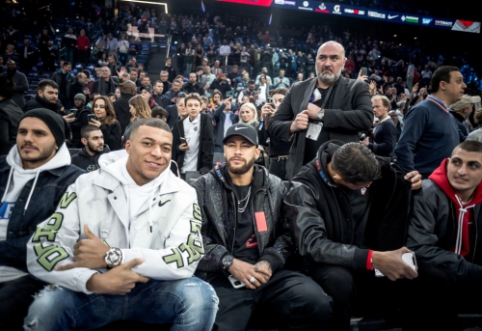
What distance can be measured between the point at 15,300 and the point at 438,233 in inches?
108

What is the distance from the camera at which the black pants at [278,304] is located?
212 centimetres

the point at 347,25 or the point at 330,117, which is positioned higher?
the point at 347,25

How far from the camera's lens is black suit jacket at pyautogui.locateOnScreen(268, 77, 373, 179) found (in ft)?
8.95

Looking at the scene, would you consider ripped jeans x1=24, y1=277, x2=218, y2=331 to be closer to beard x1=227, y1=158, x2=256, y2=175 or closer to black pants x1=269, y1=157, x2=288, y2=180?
→ beard x1=227, y1=158, x2=256, y2=175

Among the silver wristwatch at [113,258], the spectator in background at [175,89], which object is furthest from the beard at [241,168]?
the spectator in background at [175,89]

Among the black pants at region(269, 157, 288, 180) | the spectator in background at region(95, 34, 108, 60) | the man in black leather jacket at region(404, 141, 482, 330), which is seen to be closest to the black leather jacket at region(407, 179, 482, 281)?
the man in black leather jacket at region(404, 141, 482, 330)

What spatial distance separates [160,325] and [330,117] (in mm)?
1843

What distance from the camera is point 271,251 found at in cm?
238

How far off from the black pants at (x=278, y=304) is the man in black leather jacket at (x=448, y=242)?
774 mm

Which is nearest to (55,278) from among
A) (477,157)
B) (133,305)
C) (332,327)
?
(133,305)

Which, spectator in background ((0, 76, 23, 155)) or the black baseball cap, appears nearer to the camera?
the black baseball cap

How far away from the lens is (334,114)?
2.71 metres

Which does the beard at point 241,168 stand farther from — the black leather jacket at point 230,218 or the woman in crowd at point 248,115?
the woman in crowd at point 248,115

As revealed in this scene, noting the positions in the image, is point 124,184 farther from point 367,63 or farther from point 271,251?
point 367,63
